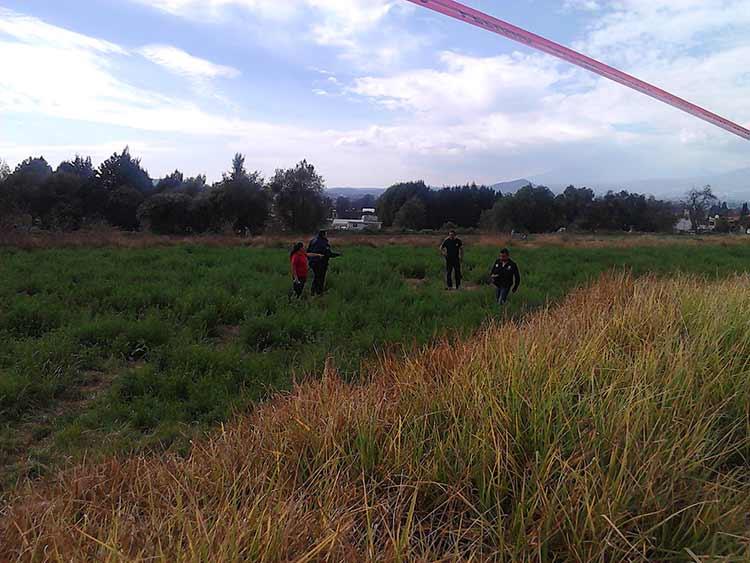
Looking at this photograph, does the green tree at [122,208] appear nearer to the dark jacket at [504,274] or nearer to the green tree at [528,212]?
the green tree at [528,212]

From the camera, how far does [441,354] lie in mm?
4504

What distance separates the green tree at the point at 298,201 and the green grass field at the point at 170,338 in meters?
35.0

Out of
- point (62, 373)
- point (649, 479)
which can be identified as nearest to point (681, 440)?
point (649, 479)

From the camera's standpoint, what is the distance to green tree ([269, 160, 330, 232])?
4919 cm

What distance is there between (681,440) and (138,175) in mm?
61936

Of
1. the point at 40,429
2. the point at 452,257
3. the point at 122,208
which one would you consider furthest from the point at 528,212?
the point at 40,429

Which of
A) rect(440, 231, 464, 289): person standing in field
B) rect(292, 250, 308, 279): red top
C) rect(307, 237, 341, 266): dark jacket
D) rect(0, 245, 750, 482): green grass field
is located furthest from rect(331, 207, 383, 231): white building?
rect(292, 250, 308, 279): red top

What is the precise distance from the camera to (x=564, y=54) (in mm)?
4629

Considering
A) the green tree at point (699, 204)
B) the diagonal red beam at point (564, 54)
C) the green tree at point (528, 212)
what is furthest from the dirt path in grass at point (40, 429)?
the green tree at point (699, 204)

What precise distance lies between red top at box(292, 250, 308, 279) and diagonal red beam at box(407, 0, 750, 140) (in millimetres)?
6970

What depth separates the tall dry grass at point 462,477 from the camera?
217 cm

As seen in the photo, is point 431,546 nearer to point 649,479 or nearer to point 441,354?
point 649,479

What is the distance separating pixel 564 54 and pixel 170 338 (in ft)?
20.1

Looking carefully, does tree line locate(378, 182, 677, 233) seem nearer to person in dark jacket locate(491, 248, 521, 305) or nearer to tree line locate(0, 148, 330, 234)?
tree line locate(0, 148, 330, 234)
